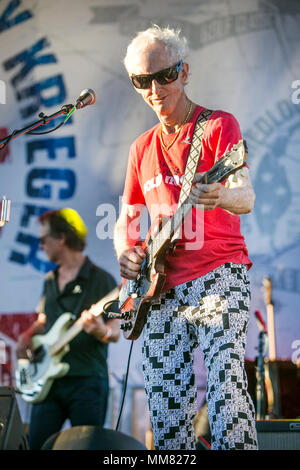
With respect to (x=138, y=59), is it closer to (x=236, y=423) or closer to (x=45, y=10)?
(x=236, y=423)

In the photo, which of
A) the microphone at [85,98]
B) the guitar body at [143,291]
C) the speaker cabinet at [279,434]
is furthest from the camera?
the speaker cabinet at [279,434]

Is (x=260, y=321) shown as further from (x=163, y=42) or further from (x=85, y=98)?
(x=163, y=42)

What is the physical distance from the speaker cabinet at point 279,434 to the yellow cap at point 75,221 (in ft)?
8.03

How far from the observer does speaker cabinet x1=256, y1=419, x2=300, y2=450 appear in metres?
2.88

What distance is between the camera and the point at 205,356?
86.4 inches

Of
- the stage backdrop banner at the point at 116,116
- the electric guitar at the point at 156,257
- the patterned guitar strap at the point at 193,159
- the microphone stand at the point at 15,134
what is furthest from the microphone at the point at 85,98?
the stage backdrop banner at the point at 116,116

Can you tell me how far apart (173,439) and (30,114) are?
4104mm

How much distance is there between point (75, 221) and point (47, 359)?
→ 1.21 metres

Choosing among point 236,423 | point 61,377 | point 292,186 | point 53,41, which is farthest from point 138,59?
point 53,41

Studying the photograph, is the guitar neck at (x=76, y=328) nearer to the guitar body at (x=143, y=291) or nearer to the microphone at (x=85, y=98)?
the guitar body at (x=143, y=291)

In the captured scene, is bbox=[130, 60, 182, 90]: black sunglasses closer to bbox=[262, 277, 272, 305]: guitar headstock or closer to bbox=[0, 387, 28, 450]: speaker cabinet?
bbox=[0, 387, 28, 450]: speaker cabinet

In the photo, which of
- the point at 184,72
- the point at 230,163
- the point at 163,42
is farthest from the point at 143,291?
the point at 163,42

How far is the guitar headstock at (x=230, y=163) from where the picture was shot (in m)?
1.98

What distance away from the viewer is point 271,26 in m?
5.29
